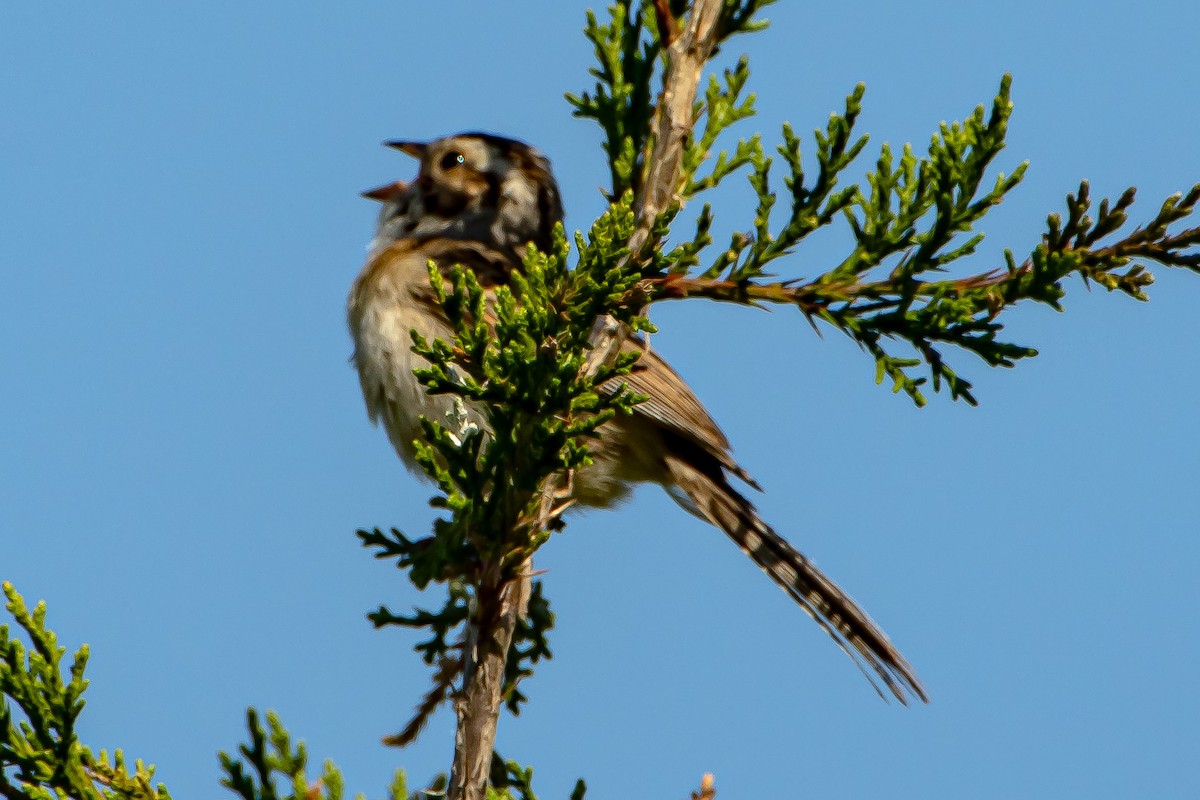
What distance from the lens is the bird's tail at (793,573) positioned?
443cm

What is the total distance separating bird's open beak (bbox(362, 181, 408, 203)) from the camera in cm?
586

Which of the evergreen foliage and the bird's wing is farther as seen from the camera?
the bird's wing

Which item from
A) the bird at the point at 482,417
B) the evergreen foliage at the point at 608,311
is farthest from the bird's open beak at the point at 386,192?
the evergreen foliage at the point at 608,311

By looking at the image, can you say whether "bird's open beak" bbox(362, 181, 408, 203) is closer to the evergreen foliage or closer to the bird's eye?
the bird's eye

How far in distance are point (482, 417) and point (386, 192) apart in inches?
74.6

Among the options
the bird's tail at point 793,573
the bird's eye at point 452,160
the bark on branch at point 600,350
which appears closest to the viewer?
the bark on branch at point 600,350

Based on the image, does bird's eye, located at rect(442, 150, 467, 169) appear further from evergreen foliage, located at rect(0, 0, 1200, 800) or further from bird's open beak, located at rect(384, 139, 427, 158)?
evergreen foliage, located at rect(0, 0, 1200, 800)

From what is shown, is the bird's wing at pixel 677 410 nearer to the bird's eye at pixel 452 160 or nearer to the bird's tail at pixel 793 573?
the bird's tail at pixel 793 573

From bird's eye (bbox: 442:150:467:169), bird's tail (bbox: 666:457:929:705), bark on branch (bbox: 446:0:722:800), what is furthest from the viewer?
bird's eye (bbox: 442:150:467:169)

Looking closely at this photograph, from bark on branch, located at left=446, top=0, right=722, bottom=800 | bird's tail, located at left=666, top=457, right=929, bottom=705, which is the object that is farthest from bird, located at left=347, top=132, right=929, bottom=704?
bark on branch, located at left=446, top=0, right=722, bottom=800

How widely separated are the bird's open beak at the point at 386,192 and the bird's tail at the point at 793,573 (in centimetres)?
168

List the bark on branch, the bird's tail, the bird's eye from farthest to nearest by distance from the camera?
the bird's eye
the bird's tail
the bark on branch

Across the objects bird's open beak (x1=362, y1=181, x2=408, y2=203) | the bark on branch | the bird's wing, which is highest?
bird's open beak (x1=362, y1=181, x2=408, y2=203)

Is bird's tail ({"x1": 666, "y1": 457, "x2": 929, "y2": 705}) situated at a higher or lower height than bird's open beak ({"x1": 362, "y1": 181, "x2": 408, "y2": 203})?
lower
